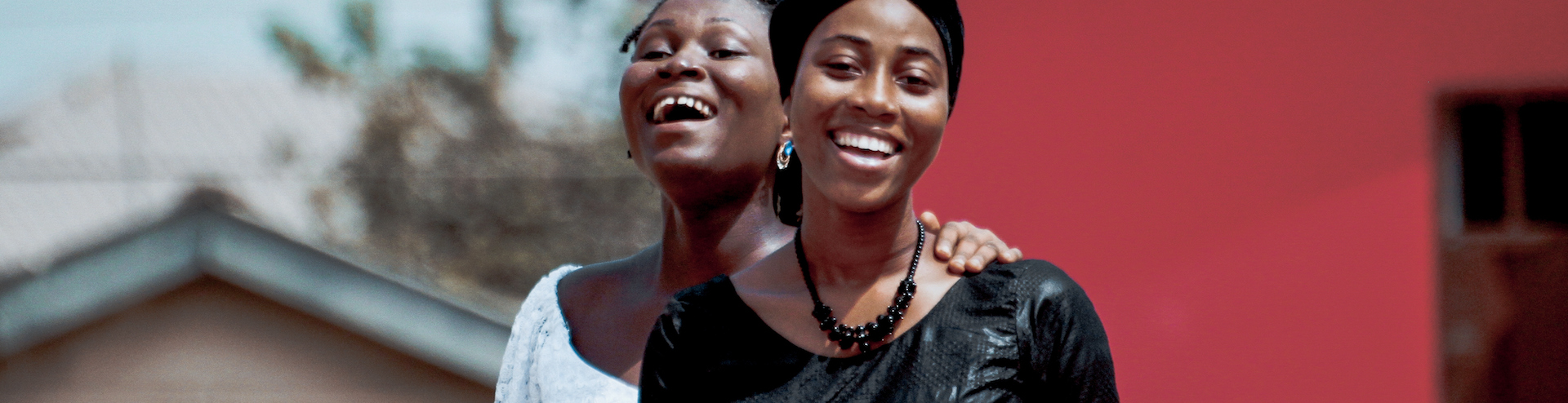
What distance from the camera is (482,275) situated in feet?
43.3

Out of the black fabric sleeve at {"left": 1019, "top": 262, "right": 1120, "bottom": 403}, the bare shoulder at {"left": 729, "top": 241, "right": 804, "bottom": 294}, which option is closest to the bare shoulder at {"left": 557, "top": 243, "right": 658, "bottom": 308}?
the bare shoulder at {"left": 729, "top": 241, "right": 804, "bottom": 294}

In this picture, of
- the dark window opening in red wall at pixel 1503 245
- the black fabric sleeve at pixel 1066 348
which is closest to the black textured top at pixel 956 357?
the black fabric sleeve at pixel 1066 348

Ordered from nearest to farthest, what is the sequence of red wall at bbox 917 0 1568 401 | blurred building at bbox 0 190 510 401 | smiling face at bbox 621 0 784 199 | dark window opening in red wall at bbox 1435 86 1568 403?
smiling face at bbox 621 0 784 199 < red wall at bbox 917 0 1568 401 < dark window opening in red wall at bbox 1435 86 1568 403 < blurred building at bbox 0 190 510 401

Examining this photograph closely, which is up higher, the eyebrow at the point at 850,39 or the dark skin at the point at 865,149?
the eyebrow at the point at 850,39

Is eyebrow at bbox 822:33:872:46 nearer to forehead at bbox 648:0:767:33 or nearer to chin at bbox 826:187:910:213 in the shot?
chin at bbox 826:187:910:213

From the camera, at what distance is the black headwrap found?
1.46 m

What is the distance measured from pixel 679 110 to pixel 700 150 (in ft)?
0.34

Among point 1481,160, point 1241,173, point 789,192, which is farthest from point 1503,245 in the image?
point 789,192

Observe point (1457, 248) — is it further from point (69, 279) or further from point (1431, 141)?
point (69, 279)

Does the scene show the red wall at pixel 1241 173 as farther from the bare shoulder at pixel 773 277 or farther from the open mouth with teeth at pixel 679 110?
the bare shoulder at pixel 773 277

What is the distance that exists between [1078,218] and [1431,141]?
125 cm

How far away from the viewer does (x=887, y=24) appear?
1431 millimetres

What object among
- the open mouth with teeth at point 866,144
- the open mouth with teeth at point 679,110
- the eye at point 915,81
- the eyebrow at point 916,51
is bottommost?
the open mouth with teeth at point 866,144

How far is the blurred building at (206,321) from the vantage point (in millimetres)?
5180
